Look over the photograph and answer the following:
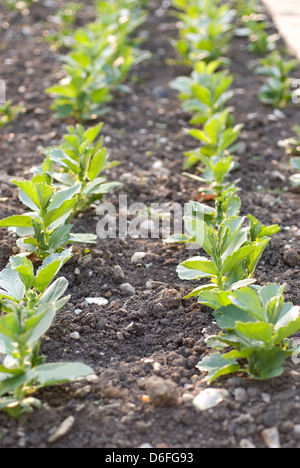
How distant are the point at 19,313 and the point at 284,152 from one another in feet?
8.11

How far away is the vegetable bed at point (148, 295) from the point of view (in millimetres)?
1912

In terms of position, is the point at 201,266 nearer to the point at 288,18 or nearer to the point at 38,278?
the point at 38,278

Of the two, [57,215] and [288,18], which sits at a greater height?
[57,215]

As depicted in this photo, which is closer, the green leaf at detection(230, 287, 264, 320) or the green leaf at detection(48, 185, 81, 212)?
the green leaf at detection(230, 287, 264, 320)

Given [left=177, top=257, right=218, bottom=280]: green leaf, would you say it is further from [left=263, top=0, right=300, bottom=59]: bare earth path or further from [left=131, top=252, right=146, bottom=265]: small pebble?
[left=263, top=0, right=300, bottom=59]: bare earth path

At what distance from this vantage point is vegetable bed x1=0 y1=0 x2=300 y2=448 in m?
1.91

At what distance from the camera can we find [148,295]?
8.55ft

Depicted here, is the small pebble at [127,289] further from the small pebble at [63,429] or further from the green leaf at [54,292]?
the small pebble at [63,429]

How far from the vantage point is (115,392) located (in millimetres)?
2041

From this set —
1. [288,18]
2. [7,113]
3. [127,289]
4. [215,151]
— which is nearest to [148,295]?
[127,289]

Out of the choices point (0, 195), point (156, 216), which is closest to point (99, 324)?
point (156, 216)

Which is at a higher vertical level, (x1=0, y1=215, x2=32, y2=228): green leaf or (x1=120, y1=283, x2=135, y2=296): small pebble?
(x1=0, y1=215, x2=32, y2=228): green leaf

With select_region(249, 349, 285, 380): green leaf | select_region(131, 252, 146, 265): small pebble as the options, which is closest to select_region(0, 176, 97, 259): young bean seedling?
select_region(131, 252, 146, 265): small pebble

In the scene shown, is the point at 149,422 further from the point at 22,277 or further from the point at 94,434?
the point at 22,277
